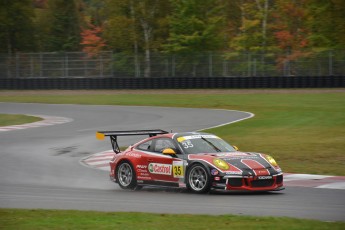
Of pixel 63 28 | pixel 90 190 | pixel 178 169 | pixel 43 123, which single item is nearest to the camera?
pixel 178 169

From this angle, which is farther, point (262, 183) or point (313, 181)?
point (313, 181)

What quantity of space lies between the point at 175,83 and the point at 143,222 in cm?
4243

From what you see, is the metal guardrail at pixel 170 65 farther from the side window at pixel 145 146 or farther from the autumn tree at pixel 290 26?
the side window at pixel 145 146

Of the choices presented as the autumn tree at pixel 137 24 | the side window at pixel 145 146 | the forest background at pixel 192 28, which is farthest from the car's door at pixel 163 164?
the autumn tree at pixel 137 24

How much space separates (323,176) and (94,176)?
5.04 metres

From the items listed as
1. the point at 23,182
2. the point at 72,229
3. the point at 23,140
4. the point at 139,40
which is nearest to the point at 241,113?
the point at 23,140

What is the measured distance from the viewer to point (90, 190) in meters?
14.3

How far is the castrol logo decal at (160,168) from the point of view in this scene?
13870 millimetres

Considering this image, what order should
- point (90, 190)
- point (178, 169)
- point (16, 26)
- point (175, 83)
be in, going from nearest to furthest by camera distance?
point (178, 169)
point (90, 190)
point (175, 83)
point (16, 26)

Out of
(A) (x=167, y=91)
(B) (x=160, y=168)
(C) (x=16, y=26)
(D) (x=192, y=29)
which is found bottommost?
(A) (x=167, y=91)

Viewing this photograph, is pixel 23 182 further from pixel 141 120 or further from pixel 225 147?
pixel 141 120

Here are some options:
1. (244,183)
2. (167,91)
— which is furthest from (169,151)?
(167,91)

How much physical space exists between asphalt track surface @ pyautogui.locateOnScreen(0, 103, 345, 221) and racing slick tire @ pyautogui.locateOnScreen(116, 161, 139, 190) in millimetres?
215

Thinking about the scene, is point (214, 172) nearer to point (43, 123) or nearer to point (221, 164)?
point (221, 164)
